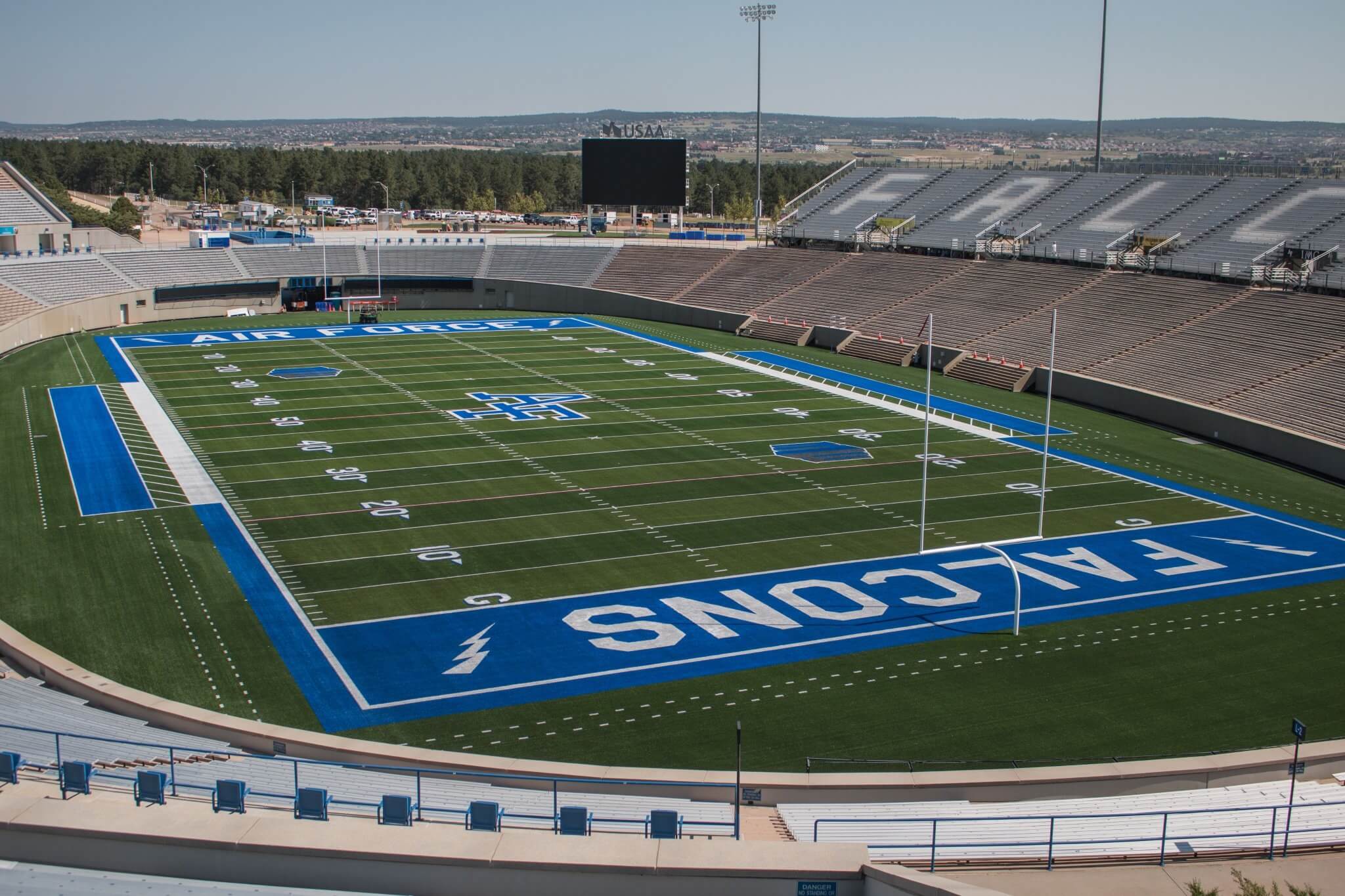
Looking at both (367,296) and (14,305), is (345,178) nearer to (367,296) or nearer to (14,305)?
(367,296)

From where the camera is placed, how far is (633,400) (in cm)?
3825

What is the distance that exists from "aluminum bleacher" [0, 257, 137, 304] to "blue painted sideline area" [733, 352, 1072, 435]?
90.5 ft

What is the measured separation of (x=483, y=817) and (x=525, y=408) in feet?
85.9

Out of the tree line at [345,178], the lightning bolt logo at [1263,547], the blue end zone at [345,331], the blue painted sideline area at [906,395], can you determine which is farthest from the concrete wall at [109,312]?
the tree line at [345,178]

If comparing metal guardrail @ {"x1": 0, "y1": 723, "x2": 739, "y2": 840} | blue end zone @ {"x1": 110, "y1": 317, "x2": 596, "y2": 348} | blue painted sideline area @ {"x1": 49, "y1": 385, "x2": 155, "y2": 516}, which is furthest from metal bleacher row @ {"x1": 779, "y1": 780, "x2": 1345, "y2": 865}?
blue end zone @ {"x1": 110, "y1": 317, "x2": 596, "y2": 348}

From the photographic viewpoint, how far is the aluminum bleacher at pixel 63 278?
51.0 meters

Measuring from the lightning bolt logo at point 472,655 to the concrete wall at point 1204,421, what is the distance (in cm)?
2132

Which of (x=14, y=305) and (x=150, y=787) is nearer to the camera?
(x=150, y=787)

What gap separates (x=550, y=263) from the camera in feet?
213

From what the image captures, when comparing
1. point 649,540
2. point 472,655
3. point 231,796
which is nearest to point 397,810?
point 231,796

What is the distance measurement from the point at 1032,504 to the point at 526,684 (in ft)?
44.7

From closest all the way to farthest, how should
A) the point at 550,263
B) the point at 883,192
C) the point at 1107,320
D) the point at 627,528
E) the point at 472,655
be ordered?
the point at 472,655
the point at 627,528
the point at 1107,320
the point at 550,263
the point at 883,192

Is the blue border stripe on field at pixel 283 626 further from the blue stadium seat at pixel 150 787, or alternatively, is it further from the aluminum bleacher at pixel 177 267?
the aluminum bleacher at pixel 177 267

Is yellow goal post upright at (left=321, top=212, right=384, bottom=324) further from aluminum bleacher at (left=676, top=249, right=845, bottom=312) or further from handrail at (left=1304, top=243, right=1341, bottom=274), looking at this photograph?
handrail at (left=1304, top=243, right=1341, bottom=274)
